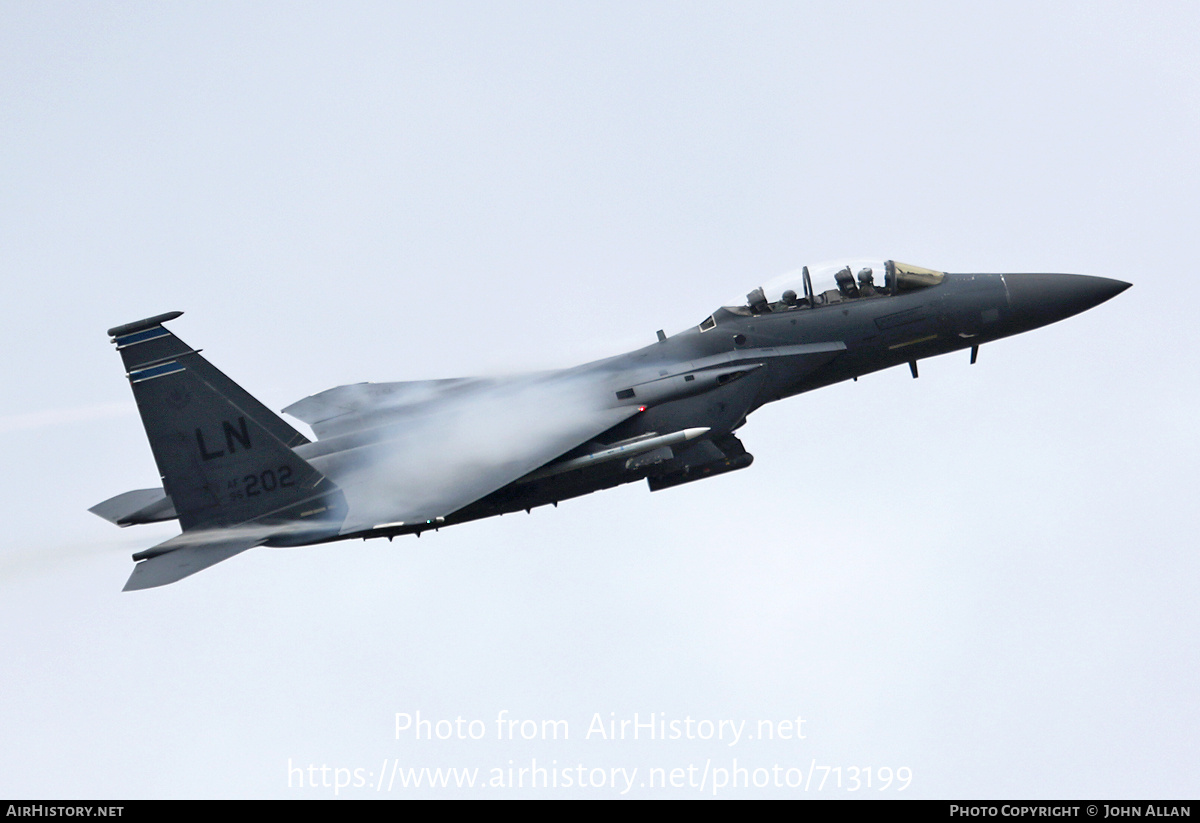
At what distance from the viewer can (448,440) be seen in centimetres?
2114

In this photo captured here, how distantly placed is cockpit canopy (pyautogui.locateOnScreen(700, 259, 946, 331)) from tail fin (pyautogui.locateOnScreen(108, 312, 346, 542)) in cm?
658

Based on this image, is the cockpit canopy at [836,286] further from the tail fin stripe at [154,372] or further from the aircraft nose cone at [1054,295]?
the tail fin stripe at [154,372]

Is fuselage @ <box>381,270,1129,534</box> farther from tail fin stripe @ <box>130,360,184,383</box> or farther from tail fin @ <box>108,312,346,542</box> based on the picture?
tail fin stripe @ <box>130,360,184,383</box>

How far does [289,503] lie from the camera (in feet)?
65.2

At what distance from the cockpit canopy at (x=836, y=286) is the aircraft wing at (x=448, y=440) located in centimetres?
257

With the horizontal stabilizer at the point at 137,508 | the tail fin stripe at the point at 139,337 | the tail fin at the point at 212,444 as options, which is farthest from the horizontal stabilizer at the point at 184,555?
the tail fin stripe at the point at 139,337

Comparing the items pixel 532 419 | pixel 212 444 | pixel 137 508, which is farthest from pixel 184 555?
pixel 532 419

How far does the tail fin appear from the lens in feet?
62.7

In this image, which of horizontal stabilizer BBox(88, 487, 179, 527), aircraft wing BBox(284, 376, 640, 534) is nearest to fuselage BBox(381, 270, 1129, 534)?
aircraft wing BBox(284, 376, 640, 534)

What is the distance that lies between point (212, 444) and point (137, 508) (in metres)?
2.33

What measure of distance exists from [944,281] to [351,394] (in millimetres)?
9759

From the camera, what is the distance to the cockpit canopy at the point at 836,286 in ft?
71.2

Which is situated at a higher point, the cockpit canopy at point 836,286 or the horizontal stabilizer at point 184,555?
the cockpit canopy at point 836,286

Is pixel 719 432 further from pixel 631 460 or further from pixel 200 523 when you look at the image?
pixel 200 523
